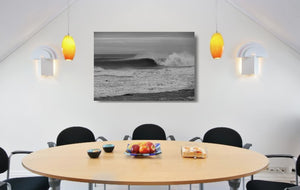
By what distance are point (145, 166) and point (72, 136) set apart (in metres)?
1.61

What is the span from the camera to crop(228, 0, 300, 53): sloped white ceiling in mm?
2759

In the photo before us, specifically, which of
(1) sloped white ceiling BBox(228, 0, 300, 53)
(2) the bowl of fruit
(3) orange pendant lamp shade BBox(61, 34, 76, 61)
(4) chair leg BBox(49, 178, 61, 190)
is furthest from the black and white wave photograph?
(4) chair leg BBox(49, 178, 61, 190)

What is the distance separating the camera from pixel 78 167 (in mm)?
1592

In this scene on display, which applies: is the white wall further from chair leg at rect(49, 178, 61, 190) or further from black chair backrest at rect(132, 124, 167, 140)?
chair leg at rect(49, 178, 61, 190)

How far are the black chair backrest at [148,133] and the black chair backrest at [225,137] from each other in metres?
0.62

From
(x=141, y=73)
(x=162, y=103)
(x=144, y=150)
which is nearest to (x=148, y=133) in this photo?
(x=162, y=103)

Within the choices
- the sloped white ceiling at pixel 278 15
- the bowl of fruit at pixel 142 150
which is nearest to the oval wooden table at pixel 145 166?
the bowl of fruit at pixel 142 150

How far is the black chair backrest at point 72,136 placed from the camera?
9.31 ft

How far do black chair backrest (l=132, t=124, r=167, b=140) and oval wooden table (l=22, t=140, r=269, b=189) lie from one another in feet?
3.22

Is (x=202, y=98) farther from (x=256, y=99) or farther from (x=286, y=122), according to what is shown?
(x=286, y=122)

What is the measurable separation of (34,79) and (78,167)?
2632 mm

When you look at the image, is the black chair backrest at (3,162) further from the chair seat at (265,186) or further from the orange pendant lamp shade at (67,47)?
the chair seat at (265,186)

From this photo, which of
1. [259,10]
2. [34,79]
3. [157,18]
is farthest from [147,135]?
[259,10]

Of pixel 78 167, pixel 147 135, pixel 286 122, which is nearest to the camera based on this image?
pixel 78 167
